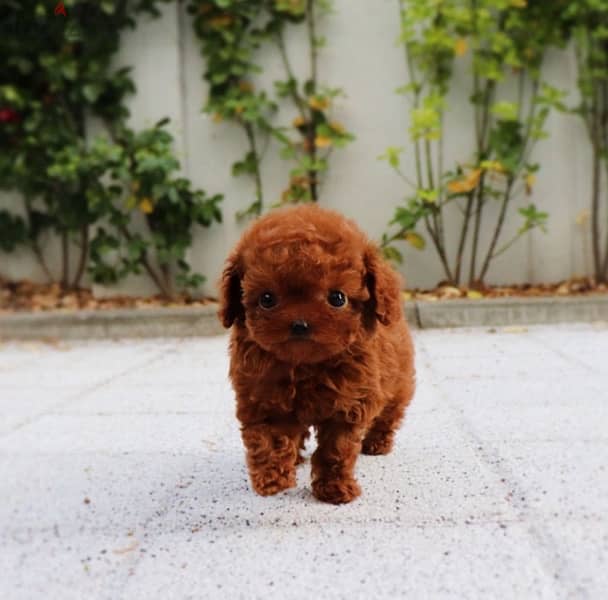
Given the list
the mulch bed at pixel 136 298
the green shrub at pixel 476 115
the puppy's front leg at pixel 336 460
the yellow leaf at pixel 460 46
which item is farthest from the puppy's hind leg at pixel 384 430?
the yellow leaf at pixel 460 46

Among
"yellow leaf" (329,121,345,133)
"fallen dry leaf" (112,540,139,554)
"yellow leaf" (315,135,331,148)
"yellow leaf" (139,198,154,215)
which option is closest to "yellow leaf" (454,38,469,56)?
"yellow leaf" (329,121,345,133)

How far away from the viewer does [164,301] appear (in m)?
6.07

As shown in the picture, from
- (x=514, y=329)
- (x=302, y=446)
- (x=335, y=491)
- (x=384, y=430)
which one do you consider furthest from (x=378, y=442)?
(x=514, y=329)

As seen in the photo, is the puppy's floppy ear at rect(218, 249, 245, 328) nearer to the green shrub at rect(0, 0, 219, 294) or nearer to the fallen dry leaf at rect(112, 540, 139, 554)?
the fallen dry leaf at rect(112, 540, 139, 554)

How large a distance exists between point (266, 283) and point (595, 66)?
4.98m

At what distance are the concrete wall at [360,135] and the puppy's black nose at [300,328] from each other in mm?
4382

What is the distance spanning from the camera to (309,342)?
1.66 m

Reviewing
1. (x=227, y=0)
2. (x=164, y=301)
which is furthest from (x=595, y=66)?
(x=164, y=301)

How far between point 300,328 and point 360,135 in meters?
4.57

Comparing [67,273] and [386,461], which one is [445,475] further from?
[67,273]

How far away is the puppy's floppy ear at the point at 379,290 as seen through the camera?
1.81 meters

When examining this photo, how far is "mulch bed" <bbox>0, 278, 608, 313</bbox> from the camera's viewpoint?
5.70 metres

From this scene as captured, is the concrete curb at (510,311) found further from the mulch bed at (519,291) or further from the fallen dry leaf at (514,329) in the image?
the mulch bed at (519,291)

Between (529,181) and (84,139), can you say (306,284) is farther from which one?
(84,139)
